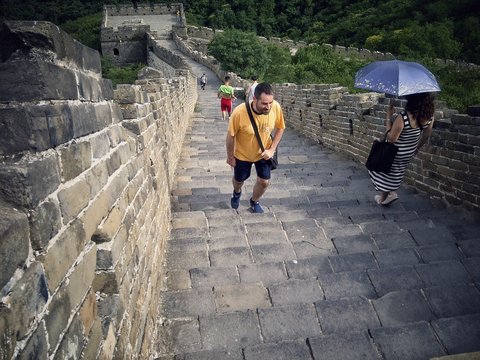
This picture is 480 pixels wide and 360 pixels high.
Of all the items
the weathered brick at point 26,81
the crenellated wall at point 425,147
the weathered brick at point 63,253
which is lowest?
the crenellated wall at point 425,147

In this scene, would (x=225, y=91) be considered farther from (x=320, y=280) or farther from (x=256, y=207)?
(x=320, y=280)

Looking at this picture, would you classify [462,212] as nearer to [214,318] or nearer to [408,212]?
[408,212]

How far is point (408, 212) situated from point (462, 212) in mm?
591

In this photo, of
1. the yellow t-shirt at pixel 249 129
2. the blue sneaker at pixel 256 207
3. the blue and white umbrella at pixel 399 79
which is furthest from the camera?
the blue sneaker at pixel 256 207

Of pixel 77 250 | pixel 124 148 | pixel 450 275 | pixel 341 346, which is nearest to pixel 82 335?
pixel 77 250

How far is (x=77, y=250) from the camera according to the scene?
4.42 feet

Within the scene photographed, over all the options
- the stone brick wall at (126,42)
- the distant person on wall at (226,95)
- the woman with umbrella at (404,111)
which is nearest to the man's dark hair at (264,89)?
the woman with umbrella at (404,111)

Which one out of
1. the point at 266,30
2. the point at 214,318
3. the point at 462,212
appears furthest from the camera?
the point at 266,30

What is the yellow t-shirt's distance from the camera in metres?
3.86

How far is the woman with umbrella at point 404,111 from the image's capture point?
3910mm

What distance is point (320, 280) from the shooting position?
9.76ft

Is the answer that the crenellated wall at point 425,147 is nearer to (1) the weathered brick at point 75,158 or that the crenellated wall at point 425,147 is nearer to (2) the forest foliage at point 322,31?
(1) the weathered brick at point 75,158

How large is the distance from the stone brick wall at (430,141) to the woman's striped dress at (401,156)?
572 mm

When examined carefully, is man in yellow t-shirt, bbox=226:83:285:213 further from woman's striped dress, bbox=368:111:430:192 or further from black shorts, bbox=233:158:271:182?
woman's striped dress, bbox=368:111:430:192
